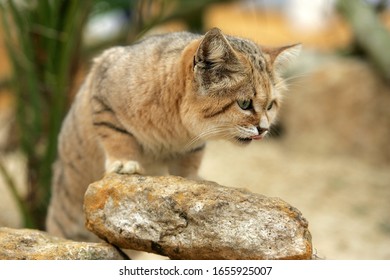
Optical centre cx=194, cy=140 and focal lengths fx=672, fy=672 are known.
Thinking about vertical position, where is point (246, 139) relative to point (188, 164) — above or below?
above

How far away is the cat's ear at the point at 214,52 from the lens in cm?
302

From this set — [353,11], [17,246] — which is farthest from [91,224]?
[353,11]

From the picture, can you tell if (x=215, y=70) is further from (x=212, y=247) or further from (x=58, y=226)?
(x=58, y=226)

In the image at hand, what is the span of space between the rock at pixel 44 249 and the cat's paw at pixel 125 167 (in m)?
0.45

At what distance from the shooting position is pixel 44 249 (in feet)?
9.41

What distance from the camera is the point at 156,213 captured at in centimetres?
285

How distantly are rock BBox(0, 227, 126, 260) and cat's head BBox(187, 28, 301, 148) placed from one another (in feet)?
2.52

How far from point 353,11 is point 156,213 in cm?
524

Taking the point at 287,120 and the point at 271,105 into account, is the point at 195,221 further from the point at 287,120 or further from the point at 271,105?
the point at 287,120

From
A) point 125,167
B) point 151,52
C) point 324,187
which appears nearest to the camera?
point 125,167

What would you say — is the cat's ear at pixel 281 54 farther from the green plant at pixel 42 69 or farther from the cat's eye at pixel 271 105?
the green plant at pixel 42 69

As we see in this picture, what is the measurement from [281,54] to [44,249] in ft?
5.07

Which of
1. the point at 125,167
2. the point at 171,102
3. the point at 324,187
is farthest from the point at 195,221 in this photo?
the point at 324,187

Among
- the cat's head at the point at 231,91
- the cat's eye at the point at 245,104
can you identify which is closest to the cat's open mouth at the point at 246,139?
the cat's head at the point at 231,91
